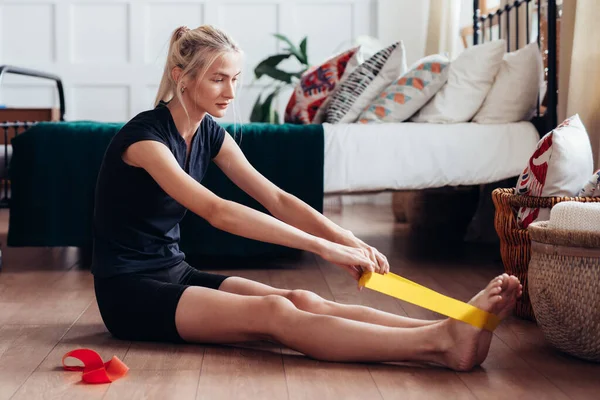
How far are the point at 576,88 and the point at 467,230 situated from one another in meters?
1.24

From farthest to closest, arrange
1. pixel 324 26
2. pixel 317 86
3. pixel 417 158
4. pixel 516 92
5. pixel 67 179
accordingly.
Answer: pixel 324 26 < pixel 317 86 < pixel 516 92 < pixel 417 158 < pixel 67 179

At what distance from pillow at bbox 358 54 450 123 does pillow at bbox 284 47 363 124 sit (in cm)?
31

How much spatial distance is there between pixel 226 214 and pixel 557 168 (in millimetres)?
947

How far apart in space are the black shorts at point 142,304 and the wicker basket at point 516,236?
0.91 meters

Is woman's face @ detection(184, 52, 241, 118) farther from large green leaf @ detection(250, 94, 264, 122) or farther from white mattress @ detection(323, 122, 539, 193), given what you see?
large green leaf @ detection(250, 94, 264, 122)

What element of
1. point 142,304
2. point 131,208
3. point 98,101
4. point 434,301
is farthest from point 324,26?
point 434,301

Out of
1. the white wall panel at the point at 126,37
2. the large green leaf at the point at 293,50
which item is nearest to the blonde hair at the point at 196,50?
the large green leaf at the point at 293,50

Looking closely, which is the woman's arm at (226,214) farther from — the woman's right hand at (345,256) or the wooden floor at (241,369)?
the wooden floor at (241,369)

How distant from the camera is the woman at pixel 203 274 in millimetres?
1644

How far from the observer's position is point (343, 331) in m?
1.65

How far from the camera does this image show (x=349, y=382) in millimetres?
1582

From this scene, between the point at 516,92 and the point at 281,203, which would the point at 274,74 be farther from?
the point at 281,203

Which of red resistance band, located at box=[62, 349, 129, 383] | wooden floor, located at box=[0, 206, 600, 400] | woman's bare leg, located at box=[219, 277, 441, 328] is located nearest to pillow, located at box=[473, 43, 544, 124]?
wooden floor, located at box=[0, 206, 600, 400]

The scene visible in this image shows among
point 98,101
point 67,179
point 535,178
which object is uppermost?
point 98,101
